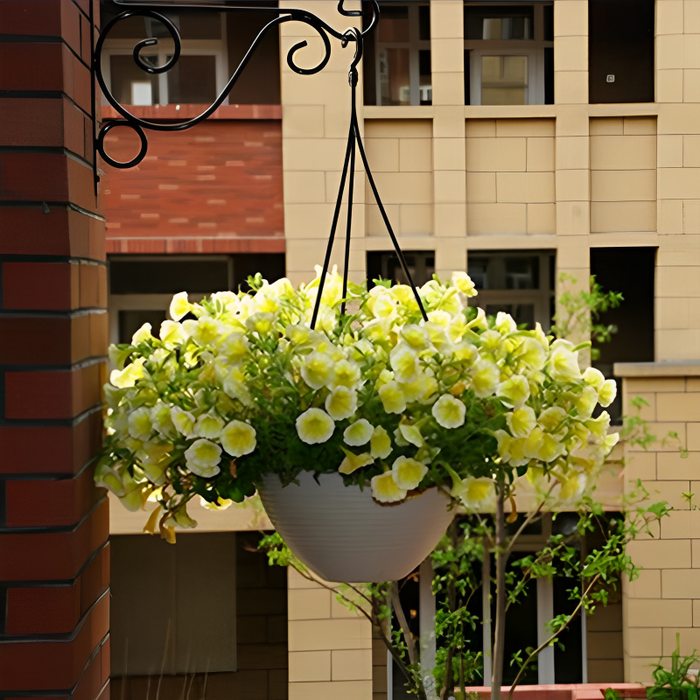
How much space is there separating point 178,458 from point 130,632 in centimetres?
447

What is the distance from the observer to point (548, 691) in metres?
4.30

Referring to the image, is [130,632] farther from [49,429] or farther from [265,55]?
[49,429]

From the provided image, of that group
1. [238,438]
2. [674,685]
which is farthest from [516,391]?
[674,685]

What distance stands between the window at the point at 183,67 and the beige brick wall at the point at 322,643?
2547mm

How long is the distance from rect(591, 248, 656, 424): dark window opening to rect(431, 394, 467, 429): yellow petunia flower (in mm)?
3964

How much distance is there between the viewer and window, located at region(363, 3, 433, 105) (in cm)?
460

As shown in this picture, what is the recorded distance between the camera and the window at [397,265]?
4.64 metres

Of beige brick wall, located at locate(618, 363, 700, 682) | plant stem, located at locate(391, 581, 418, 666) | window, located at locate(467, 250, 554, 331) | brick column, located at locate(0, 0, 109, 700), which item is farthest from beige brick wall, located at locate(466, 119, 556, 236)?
brick column, located at locate(0, 0, 109, 700)

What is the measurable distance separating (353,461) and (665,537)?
162 inches

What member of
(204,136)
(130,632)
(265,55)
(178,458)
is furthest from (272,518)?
(130,632)

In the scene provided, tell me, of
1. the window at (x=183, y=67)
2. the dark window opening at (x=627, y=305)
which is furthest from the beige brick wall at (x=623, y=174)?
the window at (x=183, y=67)

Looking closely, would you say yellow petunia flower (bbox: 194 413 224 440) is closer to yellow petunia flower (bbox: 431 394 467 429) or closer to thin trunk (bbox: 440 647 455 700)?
yellow petunia flower (bbox: 431 394 467 429)

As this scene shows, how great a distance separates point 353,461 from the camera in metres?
0.92

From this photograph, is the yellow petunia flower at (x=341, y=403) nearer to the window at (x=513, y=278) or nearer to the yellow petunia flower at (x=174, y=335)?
the yellow petunia flower at (x=174, y=335)
